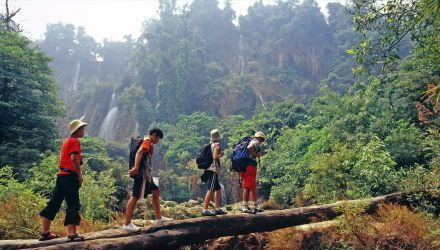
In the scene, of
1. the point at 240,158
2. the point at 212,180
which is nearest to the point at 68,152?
the point at 212,180

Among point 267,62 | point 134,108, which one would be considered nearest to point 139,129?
point 134,108

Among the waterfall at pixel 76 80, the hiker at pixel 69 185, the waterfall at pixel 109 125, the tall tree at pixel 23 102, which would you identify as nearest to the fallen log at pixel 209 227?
the hiker at pixel 69 185

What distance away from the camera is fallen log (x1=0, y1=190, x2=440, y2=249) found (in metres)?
5.27

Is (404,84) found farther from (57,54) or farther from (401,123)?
(57,54)

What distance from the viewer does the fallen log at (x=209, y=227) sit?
208 inches

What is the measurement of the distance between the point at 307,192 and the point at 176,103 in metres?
33.0

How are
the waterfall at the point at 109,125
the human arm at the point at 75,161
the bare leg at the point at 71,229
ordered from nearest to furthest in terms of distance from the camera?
the human arm at the point at 75,161 → the bare leg at the point at 71,229 → the waterfall at the point at 109,125

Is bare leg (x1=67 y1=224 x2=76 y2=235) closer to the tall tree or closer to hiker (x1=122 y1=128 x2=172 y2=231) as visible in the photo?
hiker (x1=122 y1=128 x2=172 y2=231)

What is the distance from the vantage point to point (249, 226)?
23.6 feet

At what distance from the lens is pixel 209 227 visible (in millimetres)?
6648

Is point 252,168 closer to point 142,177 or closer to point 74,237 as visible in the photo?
point 142,177

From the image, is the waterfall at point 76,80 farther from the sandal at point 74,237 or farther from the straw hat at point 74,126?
the sandal at point 74,237

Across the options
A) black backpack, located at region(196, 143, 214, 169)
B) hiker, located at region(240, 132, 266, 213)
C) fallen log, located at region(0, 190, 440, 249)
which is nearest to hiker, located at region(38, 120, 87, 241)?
fallen log, located at region(0, 190, 440, 249)

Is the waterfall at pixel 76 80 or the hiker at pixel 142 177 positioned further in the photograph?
the waterfall at pixel 76 80
